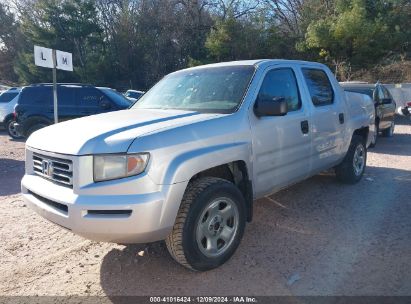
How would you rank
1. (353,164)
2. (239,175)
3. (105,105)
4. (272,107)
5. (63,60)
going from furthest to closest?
(105,105) < (63,60) < (353,164) < (239,175) < (272,107)

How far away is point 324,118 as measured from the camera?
4988 millimetres

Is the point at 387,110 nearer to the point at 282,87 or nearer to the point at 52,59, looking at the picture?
the point at 282,87

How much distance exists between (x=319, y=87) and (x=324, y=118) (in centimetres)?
49

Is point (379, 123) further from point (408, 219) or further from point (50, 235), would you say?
point (50, 235)

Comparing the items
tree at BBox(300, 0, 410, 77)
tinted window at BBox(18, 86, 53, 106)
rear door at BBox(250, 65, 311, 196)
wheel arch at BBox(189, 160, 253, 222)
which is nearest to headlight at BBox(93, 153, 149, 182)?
wheel arch at BBox(189, 160, 253, 222)

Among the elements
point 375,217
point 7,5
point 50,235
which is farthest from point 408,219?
point 7,5

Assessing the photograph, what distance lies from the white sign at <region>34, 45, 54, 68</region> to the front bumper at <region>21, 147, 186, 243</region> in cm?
487

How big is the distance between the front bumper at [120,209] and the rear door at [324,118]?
2.48m

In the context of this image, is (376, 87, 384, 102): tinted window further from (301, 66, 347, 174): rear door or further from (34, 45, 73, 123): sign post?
(34, 45, 73, 123): sign post

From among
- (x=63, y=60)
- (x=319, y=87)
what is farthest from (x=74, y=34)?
(x=319, y=87)

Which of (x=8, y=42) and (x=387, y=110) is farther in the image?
(x=8, y=42)

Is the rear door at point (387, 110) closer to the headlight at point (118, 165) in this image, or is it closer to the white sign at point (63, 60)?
the white sign at point (63, 60)

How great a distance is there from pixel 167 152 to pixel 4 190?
474 centimetres

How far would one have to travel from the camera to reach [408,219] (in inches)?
183
